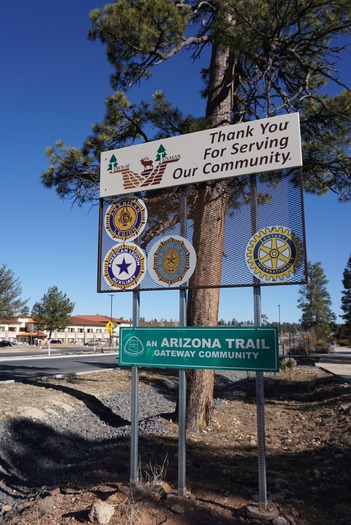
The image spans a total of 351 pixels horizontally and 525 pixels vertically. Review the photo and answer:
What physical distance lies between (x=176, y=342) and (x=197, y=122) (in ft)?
17.7

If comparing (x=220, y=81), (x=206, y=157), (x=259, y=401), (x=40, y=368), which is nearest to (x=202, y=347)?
(x=259, y=401)

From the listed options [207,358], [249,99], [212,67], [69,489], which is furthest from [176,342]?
[212,67]

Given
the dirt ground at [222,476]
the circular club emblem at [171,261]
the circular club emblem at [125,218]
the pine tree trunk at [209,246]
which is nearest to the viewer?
the dirt ground at [222,476]

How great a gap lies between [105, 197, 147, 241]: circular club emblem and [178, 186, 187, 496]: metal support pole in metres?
0.54

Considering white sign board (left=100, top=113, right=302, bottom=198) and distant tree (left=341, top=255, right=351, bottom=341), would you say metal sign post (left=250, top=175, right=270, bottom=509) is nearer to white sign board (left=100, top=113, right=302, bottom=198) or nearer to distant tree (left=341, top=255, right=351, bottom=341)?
white sign board (left=100, top=113, right=302, bottom=198)

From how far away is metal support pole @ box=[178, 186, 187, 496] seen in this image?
4691 millimetres

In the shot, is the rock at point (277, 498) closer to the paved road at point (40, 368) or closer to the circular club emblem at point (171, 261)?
the circular club emblem at point (171, 261)

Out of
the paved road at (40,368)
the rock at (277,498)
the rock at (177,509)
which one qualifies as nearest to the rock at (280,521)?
the rock at (277,498)

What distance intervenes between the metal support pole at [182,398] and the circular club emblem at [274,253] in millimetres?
889

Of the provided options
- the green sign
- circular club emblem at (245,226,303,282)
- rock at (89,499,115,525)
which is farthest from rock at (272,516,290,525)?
circular club emblem at (245,226,303,282)

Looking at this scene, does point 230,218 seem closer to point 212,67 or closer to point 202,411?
point 202,411

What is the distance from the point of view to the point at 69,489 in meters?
5.02

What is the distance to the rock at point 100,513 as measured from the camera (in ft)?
13.3

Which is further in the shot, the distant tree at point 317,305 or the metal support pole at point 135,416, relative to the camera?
the distant tree at point 317,305
